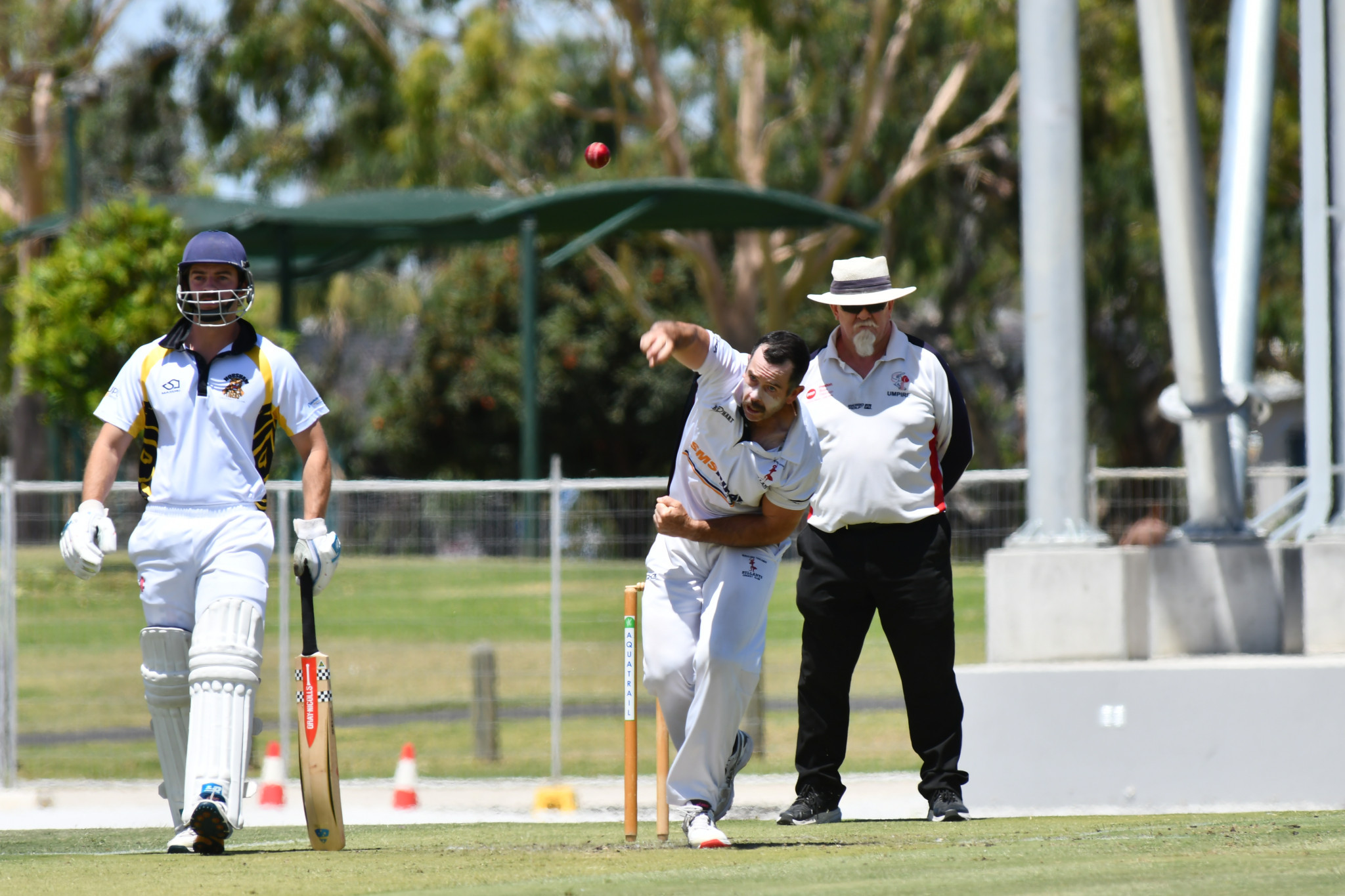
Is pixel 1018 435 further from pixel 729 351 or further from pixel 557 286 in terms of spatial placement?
pixel 729 351

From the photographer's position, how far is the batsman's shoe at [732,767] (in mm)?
6227

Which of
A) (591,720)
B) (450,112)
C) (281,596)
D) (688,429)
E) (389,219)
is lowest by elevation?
(591,720)

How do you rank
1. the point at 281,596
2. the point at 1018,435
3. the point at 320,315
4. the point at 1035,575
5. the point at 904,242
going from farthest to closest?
the point at 320,315 → the point at 1018,435 → the point at 904,242 → the point at 281,596 → the point at 1035,575

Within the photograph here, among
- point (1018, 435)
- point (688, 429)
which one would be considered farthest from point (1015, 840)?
point (1018, 435)

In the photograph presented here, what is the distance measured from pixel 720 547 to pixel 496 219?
50.4ft

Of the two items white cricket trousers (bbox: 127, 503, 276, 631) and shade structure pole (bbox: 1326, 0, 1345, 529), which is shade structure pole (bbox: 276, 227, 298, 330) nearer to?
shade structure pole (bbox: 1326, 0, 1345, 529)

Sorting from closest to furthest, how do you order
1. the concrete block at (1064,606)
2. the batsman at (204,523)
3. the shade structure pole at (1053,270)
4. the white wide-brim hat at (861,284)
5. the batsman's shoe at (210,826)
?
the batsman's shoe at (210,826), the batsman at (204,523), the white wide-brim hat at (861,284), the concrete block at (1064,606), the shade structure pole at (1053,270)

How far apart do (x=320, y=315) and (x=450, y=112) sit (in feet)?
52.9

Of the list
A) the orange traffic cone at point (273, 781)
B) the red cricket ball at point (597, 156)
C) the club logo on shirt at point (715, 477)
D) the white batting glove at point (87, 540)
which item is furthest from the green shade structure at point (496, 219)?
the club logo on shirt at point (715, 477)

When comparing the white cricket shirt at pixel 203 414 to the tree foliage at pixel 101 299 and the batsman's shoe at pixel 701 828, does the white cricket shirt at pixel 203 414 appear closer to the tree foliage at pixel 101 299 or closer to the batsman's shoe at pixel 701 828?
the batsman's shoe at pixel 701 828

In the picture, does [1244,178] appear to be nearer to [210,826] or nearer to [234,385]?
[234,385]

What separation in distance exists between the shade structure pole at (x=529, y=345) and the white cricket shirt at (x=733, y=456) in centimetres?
1504

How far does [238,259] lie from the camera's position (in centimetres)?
623

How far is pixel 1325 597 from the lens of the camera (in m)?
8.50
